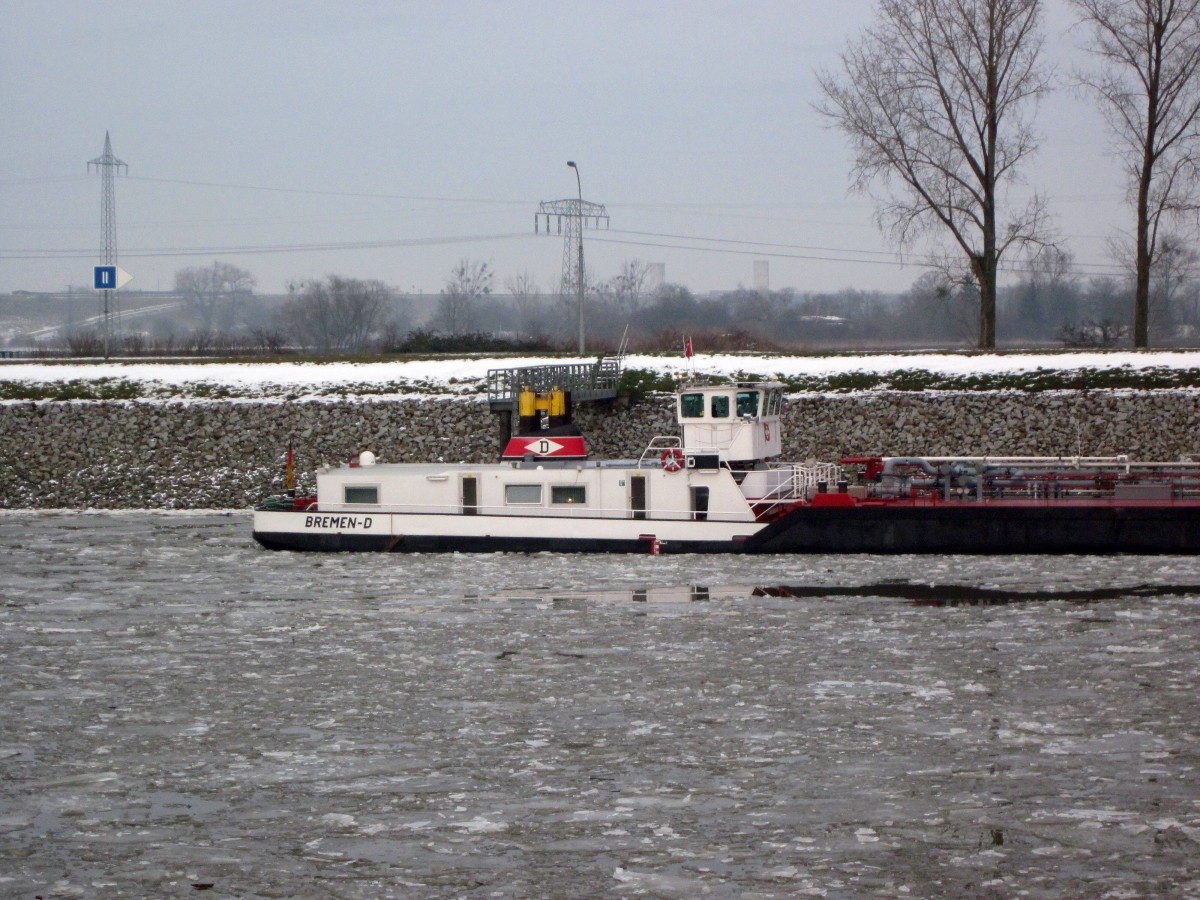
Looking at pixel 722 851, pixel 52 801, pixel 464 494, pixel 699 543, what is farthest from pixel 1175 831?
pixel 464 494

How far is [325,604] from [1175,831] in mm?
14818

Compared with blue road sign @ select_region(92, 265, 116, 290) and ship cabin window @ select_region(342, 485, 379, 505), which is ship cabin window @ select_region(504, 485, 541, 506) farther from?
blue road sign @ select_region(92, 265, 116, 290)

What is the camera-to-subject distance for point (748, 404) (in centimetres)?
3005

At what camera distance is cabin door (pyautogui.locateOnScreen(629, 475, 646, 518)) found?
29.3 metres

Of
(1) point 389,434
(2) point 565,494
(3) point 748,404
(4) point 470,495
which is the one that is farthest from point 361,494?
(1) point 389,434

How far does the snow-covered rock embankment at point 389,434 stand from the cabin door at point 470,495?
11.0 metres

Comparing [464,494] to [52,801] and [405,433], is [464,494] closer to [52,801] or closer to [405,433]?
[405,433]

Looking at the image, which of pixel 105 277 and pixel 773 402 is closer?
pixel 773 402

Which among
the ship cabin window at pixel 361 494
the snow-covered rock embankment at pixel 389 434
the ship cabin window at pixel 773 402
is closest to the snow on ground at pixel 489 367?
the snow-covered rock embankment at pixel 389 434

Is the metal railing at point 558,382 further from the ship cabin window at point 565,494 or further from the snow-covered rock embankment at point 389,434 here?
the ship cabin window at point 565,494

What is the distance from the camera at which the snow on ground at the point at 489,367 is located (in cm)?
4172

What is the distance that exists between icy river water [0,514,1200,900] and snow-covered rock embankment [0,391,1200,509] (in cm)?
1558

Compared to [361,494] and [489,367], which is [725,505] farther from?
[489,367]

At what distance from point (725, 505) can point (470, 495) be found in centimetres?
548
